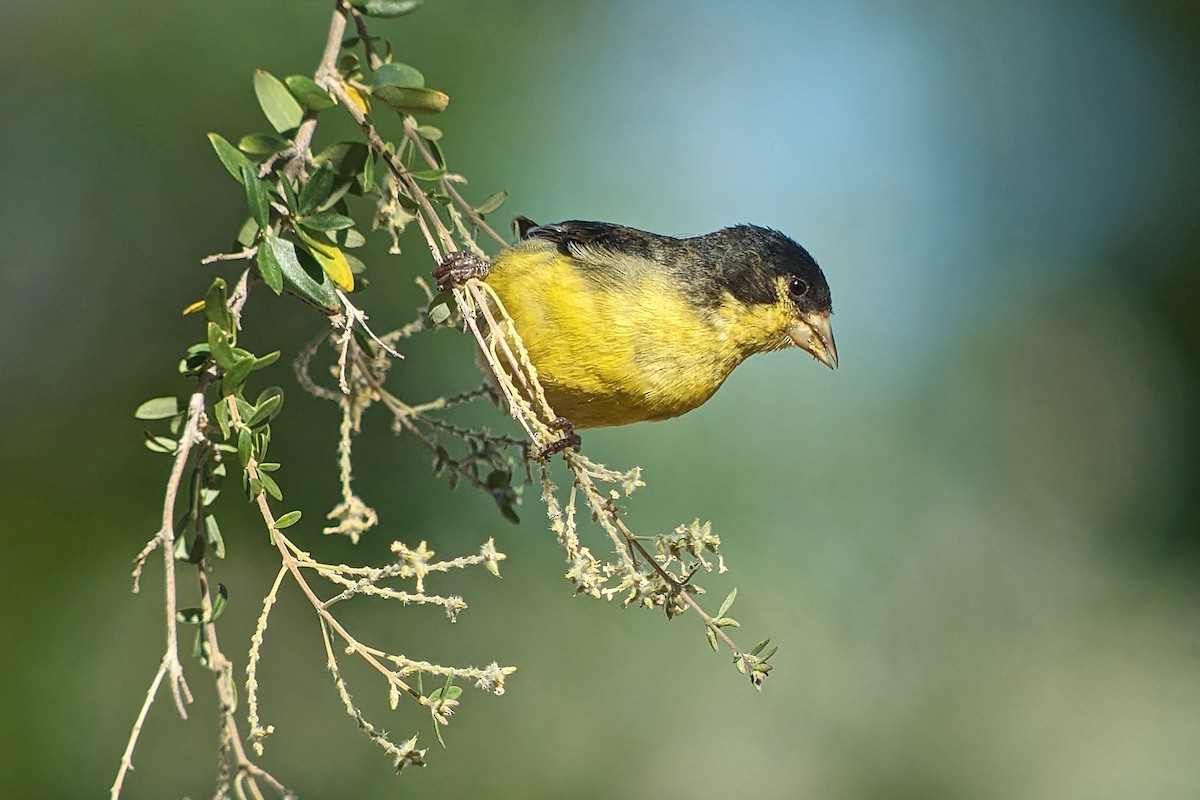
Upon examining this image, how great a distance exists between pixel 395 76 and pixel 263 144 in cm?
27

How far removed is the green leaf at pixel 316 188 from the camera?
1.85 metres

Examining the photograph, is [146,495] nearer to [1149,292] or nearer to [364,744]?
[364,744]

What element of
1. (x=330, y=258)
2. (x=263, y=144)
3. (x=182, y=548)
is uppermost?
(x=263, y=144)

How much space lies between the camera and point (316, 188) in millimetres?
1868

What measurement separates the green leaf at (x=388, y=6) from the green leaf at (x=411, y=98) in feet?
0.45

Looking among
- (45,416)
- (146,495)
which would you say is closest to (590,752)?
(146,495)

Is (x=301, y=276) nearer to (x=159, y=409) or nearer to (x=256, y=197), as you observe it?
(x=256, y=197)

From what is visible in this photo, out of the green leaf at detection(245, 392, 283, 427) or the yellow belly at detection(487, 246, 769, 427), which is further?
the yellow belly at detection(487, 246, 769, 427)

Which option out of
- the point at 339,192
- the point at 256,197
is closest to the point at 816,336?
the point at 339,192

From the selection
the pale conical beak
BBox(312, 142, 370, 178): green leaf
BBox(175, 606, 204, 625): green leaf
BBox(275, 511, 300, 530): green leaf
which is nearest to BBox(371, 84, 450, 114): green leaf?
BBox(312, 142, 370, 178): green leaf

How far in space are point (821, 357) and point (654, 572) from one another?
1.45 meters

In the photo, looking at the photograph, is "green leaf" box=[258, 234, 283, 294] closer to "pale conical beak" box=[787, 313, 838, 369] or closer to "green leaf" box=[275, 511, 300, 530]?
"green leaf" box=[275, 511, 300, 530]

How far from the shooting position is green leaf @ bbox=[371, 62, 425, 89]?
2014 millimetres

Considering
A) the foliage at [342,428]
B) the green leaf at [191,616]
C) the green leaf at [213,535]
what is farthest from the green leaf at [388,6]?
the green leaf at [191,616]
